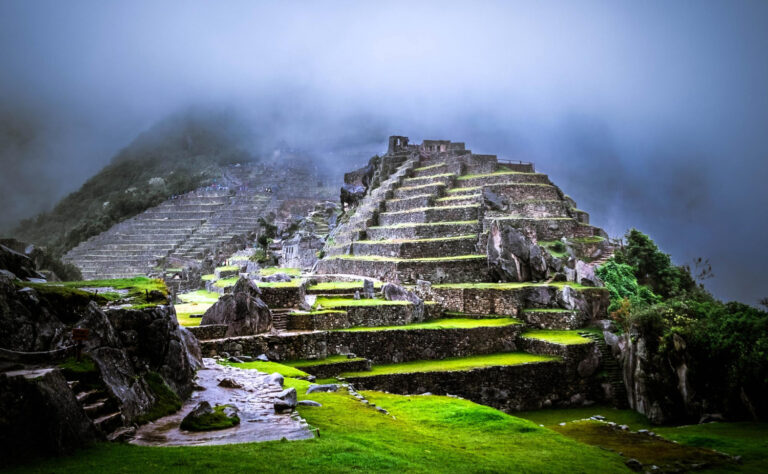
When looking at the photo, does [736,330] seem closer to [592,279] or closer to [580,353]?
[580,353]

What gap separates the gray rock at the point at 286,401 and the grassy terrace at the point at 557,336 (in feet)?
36.7

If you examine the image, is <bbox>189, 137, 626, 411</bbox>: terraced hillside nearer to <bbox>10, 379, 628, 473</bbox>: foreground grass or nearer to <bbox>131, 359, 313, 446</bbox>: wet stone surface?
<bbox>131, 359, 313, 446</bbox>: wet stone surface

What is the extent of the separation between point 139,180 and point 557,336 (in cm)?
7428

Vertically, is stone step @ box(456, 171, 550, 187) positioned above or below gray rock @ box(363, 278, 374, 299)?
above

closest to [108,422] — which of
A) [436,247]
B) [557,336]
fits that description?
[557,336]

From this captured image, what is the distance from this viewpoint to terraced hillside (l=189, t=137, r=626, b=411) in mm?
15367

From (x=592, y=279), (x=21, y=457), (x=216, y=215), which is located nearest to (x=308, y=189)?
(x=216, y=215)

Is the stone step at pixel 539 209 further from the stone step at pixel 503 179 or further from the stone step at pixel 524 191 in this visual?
the stone step at pixel 503 179

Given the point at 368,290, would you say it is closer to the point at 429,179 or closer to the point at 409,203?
the point at 409,203

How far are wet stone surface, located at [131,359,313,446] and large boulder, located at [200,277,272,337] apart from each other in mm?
3664

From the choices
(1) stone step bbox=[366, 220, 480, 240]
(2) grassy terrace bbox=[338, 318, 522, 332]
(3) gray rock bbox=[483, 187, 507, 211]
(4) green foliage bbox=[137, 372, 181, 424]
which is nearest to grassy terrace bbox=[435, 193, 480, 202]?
(3) gray rock bbox=[483, 187, 507, 211]

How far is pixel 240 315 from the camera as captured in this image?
46.8ft

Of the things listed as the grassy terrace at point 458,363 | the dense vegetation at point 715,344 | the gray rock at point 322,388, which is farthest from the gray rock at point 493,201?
the gray rock at point 322,388

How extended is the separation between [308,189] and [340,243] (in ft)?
143
